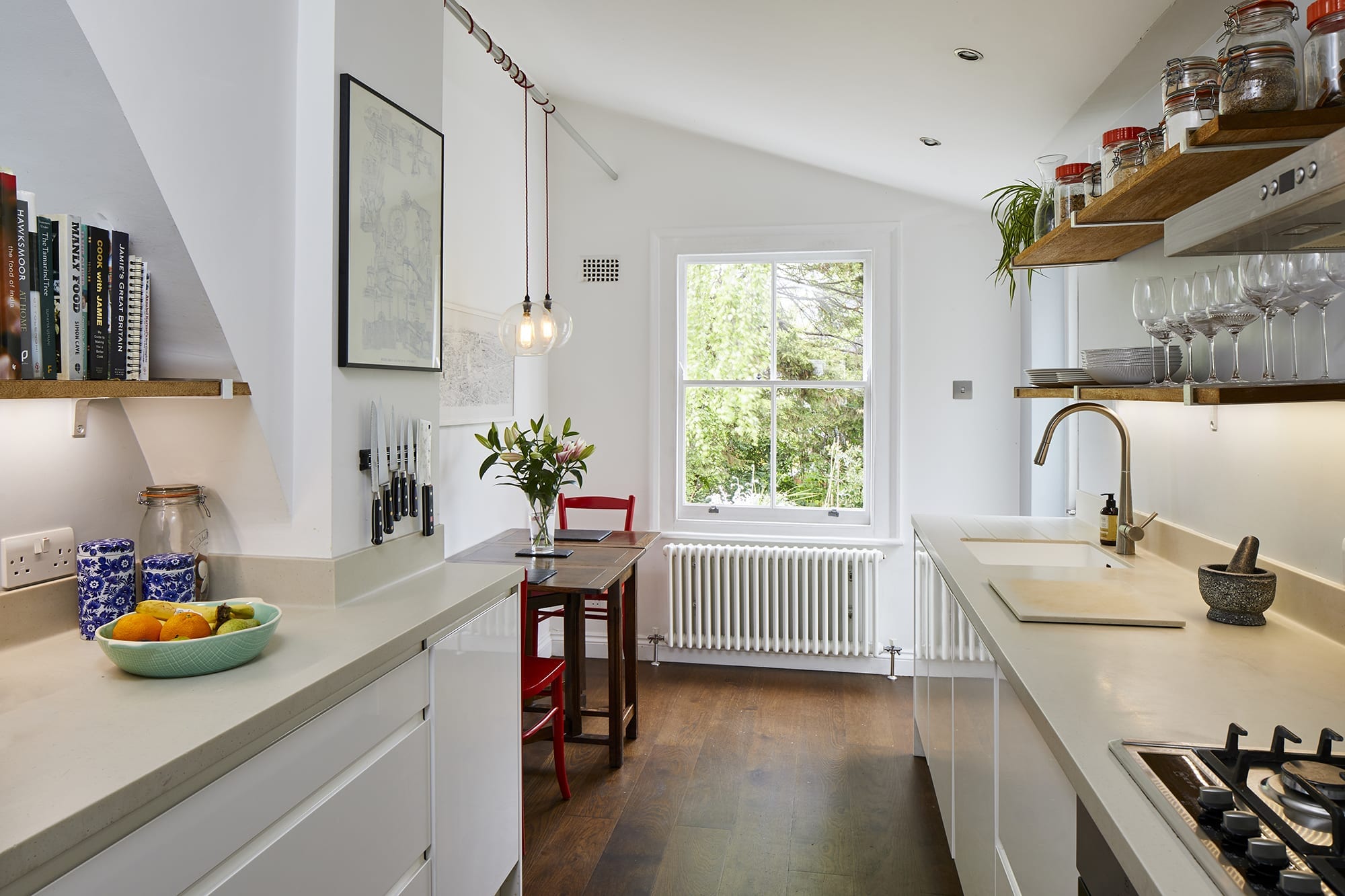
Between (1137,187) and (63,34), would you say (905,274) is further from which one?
(63,34)

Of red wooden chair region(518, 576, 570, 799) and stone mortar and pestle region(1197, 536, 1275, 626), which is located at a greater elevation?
stone mortar and pestle region(1197, 536, 1275, 626)

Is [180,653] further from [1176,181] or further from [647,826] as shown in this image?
[1176,181]

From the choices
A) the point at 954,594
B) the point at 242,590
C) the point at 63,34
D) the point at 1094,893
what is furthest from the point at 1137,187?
the point at 242,590

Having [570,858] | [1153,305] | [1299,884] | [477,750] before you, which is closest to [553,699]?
[570,858]

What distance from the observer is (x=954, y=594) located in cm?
212

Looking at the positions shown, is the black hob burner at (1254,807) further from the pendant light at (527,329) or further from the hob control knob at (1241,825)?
the pendant light at (527,329)

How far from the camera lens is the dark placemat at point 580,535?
3.74 m

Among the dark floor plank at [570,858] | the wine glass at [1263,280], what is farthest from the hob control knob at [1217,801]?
the dark floor plank at [570,858]

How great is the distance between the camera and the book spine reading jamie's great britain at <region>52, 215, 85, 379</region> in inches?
53.0

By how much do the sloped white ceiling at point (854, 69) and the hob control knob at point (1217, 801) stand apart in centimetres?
184

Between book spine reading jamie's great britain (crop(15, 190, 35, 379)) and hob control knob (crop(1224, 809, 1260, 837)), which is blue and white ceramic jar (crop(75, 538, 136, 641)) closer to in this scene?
book spine reading jamie's great britain (crop(15, 190, 35, 379))

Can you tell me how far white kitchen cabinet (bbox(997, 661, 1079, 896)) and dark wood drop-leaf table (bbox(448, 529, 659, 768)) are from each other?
60.1 inches

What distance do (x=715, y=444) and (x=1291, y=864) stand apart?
3.90m

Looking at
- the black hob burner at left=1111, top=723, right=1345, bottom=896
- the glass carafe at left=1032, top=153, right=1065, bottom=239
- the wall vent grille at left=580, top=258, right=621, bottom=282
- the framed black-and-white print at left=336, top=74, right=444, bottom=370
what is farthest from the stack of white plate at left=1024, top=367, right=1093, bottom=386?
the wall vent grille at left=580, top=258, right=621, bottom=282
